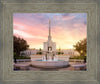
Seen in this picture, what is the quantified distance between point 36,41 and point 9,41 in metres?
5.57

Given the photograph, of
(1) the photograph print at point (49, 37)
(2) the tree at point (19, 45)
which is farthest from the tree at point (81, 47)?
(2) the tree at point (19, 45)

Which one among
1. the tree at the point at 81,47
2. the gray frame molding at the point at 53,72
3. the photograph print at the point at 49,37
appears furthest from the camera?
the tree at the point at 81,47

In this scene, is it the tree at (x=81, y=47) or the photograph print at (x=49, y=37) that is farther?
the tree at (x=81, y=47)

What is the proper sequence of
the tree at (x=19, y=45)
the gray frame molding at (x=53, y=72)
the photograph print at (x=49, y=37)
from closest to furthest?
the gray frame molding at (x=53, y=72), the photograph print at (x=49, y=37), the tree at (x=19, y=45)

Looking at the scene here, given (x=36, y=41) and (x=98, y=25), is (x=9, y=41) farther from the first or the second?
(x=36, y=41)

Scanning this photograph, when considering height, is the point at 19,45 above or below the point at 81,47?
above

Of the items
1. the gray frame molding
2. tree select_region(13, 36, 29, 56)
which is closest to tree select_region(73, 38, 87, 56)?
tree select_region(13, 36, 29, 56)

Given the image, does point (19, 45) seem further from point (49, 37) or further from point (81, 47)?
point (81, 47)

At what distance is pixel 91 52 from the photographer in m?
3.19

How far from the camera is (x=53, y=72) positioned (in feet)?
10.5

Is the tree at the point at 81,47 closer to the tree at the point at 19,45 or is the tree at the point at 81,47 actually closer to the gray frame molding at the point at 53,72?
the tree at the point at 19,45

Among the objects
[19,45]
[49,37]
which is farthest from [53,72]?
[19,45]

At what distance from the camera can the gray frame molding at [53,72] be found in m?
3.17

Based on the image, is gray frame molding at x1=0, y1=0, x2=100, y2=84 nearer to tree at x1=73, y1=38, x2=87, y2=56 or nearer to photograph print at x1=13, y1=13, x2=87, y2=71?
photograph print at x1=13, y1=13, x2=87, y2=71
